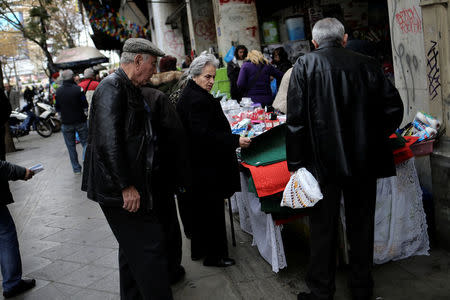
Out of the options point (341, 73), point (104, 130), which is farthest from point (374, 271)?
point (104, 130)

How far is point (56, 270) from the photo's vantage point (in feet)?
13.8

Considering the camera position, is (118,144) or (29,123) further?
(29,123)

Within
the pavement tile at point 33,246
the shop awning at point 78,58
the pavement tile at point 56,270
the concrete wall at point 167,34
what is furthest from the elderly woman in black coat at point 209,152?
the shop awning at point 78,58

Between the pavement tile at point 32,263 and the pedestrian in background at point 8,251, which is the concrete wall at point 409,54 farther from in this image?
the pavement tile at point 32,263

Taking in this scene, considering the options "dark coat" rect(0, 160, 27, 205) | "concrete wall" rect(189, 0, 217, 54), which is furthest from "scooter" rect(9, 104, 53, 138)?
"dark coat" rect(0, 160, 27, 205)

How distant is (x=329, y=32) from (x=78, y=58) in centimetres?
2381

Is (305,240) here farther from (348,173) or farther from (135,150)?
(135,150)

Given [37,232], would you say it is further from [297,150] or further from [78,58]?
[78,58]

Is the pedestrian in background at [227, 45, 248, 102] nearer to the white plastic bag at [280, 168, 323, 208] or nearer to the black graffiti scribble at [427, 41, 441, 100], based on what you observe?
the black graffiti scribble at [427, 41, 441, 100]

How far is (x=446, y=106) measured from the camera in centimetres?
349

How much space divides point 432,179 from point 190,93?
2081mm

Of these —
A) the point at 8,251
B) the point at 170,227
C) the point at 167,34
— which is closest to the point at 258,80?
the point at 170,227

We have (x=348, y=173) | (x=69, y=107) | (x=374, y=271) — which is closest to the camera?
(x=348, y=173)

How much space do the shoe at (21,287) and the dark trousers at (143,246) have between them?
162 cm
